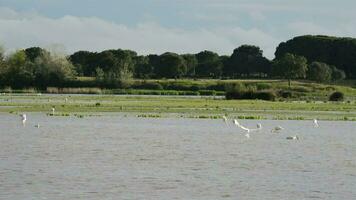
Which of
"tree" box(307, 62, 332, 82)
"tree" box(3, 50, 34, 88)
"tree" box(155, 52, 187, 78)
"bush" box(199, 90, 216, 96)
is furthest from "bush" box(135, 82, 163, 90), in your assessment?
"tree" box(155, 52, 187, 78)

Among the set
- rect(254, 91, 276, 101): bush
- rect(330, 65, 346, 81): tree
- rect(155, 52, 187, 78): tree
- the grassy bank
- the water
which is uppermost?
rect(155, 52, 187, 78): tree

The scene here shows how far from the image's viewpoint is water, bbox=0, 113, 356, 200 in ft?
78.8

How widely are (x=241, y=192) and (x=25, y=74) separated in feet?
432

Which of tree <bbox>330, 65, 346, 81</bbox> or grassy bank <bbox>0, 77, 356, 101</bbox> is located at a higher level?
tree <bbox>330, 65, 346, 81</bbox>

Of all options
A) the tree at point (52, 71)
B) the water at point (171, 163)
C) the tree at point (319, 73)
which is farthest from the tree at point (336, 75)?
the water at point (171, 163)

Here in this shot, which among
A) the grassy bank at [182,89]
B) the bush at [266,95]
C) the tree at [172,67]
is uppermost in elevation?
the tree at [172,67]

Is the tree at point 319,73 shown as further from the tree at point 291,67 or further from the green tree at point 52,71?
the green tree at point 52,71

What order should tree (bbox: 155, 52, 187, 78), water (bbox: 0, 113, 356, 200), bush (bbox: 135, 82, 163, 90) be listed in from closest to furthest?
water (bbox: 0, 113, 356, 200) → bush (bbox: 135, 82, 163, 90) → tree (bbox: 155, 52, 187, 78)

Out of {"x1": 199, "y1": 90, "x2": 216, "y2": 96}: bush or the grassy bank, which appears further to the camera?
{"x1": 199, "y1": 90, "x2": 216, "y2": 96}: bush

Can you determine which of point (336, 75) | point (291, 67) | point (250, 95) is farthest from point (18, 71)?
point (250, 95)

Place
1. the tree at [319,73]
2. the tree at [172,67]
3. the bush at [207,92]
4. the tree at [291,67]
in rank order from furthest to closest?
1. the tree at [172,67]
2. the tree at [319,73]
3. the tree at [291,67]
4. the bush at [207,92]

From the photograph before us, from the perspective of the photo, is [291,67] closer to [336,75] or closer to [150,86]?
[336,75]

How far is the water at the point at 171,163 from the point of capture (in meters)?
24.0

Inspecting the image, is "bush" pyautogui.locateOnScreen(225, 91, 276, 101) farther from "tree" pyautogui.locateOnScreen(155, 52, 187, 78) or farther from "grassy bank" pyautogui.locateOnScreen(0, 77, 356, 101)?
"tree" pyautogui.locateOnScreen(155, 52, 187, 78)
